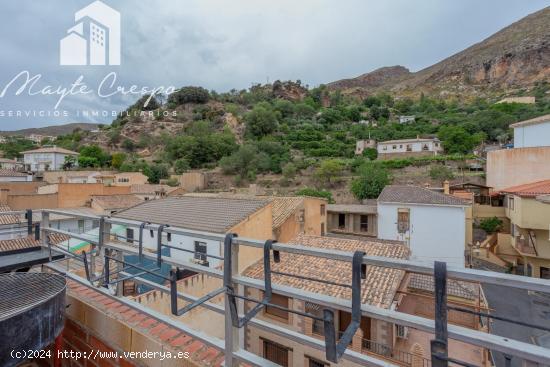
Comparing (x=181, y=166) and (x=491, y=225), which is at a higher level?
(x=181, y=166)

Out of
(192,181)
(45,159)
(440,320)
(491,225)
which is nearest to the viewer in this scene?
(440,320)

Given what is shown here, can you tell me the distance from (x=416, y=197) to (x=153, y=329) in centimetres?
1491

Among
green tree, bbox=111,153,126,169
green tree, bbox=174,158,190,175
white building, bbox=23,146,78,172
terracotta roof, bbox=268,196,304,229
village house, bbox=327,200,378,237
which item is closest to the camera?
terracotta roof, bbox=268,196,304,229

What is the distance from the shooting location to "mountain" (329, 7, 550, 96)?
49.2 meters

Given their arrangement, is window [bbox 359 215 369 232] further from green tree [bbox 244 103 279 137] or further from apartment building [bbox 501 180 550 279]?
green tree [bbox 244 103 279 137]

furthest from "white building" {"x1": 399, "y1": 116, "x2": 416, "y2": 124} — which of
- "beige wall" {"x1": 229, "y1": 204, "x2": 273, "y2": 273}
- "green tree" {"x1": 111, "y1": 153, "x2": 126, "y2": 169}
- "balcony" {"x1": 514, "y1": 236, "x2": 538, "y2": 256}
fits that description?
"green tree" {"x1": 111, "y1": 153, "x2": 126, "y2": 169}

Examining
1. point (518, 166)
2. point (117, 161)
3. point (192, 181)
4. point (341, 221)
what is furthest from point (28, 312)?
point (117, 161)

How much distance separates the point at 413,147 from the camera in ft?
93.6

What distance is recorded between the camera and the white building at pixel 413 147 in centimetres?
2791

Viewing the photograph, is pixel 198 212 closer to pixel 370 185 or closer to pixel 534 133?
pixel 370 185

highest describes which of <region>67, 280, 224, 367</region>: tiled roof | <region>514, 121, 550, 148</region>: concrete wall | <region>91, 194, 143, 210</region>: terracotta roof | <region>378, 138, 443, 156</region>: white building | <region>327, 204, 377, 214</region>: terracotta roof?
<region>378, 138, 443, 156</region>: white building

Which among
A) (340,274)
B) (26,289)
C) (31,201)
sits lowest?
(340,274)

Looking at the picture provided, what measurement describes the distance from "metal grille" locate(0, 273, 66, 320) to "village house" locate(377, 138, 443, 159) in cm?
3094

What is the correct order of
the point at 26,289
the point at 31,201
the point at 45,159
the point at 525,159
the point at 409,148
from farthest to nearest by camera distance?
the point at 45,159
the point at 409,148
the point at 525,159
the point at 31,201
the point at 26,289
